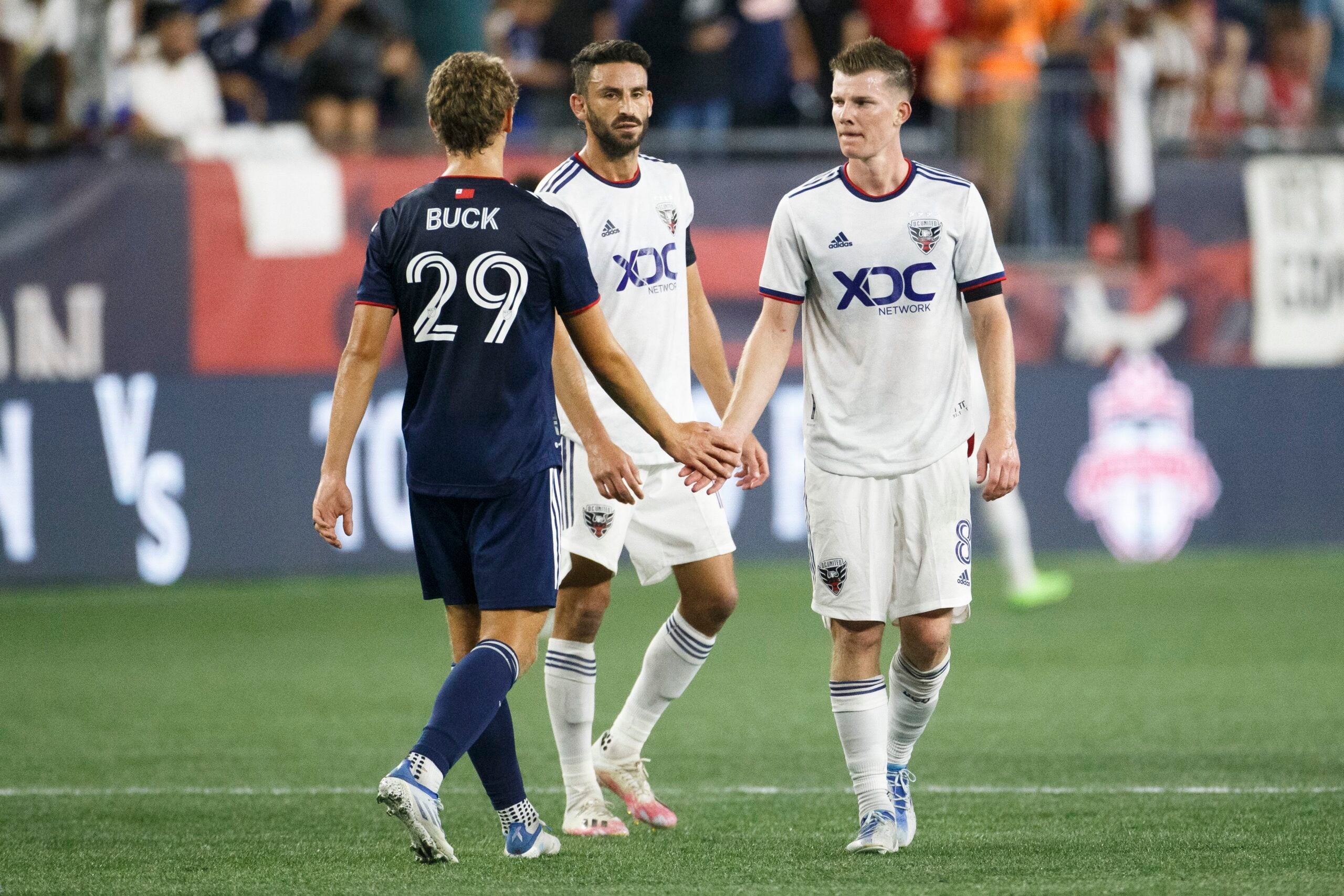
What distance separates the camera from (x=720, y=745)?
7.62 metres

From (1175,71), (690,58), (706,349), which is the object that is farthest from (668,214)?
(1175,71)

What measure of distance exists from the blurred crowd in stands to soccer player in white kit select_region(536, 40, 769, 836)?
7868 mm

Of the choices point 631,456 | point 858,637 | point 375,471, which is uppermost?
point 631,456

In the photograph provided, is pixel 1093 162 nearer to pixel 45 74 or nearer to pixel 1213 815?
pixel 45 74

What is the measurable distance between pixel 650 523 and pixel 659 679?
544 millimetres

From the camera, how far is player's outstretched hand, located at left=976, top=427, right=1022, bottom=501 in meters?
5.29

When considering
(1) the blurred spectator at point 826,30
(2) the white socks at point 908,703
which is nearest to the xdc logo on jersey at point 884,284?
(2) the white socks at point 908,703

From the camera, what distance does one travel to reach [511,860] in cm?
533

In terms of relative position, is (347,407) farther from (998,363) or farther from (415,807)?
(998,363)

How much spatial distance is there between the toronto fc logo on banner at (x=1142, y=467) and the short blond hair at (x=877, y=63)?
8.85m

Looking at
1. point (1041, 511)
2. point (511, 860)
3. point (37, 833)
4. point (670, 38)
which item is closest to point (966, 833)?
point (511, 860)

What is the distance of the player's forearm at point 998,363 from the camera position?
5.41 m

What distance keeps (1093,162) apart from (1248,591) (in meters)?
4.39

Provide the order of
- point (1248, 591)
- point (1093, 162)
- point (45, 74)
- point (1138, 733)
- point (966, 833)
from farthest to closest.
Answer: point (1093, 162) < point (45, 74) < point (1248, 591) < point (1138, 733) < point (966, 833)
